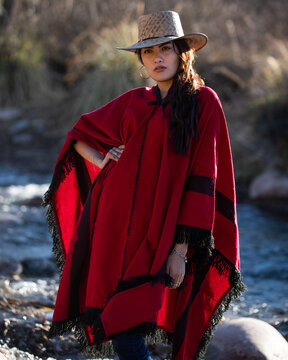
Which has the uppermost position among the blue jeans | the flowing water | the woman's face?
the woman's face

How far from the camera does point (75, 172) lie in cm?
274

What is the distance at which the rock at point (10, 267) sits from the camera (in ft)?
15.1

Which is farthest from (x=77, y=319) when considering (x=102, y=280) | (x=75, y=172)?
(x=75, y=172)

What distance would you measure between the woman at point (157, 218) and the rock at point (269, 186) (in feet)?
16.8

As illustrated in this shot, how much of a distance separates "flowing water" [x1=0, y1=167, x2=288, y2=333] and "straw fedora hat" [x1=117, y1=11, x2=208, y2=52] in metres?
2.03

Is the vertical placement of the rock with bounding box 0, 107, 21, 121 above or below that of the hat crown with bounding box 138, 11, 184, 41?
below

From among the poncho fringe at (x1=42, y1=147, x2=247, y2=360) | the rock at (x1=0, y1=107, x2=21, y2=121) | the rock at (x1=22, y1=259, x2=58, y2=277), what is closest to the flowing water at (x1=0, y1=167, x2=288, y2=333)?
the rock at (x1=22, y1=259, x2=58, y2=277)

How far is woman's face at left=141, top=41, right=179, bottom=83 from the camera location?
229cm

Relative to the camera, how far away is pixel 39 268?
4.84 metres

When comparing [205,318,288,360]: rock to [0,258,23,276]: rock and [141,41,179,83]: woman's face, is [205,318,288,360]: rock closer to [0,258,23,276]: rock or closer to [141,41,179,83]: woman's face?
[141,41,179,83]: woman's face

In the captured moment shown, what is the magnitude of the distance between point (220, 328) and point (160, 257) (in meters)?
1.28

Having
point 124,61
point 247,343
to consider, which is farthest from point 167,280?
point 124,61

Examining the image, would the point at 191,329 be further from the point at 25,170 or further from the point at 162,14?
the point at 25,170

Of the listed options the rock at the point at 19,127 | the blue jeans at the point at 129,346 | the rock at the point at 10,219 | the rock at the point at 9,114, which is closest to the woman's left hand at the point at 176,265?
the blue jeans at the point at 129,346
